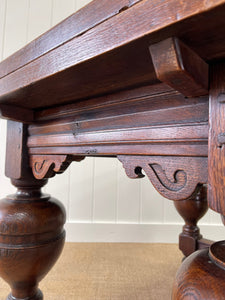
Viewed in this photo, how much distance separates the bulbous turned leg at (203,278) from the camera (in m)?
0.25

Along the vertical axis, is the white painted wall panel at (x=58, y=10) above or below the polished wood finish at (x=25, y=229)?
above

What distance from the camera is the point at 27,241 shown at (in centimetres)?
57

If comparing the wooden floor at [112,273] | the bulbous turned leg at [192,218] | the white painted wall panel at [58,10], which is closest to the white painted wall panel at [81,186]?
the wooden floor at [112,273]

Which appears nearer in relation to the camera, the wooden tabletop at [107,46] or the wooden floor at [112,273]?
the wooden tabletop at [107,46]

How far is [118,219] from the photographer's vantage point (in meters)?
1.44

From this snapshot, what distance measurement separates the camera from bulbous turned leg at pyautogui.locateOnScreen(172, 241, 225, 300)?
246 millimetres

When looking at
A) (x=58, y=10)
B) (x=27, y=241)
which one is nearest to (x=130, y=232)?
(x=27, y=241)

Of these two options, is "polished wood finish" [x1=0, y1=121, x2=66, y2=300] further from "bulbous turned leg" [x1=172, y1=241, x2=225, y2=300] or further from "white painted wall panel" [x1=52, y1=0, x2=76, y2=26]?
"white painted wall panel" [x1=52, y1=0, x2=76, y2=26]

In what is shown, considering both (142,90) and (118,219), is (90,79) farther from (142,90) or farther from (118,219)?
(118,219)

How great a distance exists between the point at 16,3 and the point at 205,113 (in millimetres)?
1700

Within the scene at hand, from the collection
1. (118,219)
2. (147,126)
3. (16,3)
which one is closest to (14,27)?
(16,3)

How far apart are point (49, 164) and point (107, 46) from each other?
0.39 meters

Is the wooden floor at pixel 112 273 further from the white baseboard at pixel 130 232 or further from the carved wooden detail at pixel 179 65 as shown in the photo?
the carved wooden detail at pixel 179 65

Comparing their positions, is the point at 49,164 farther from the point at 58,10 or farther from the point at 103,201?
the point at 58,10
